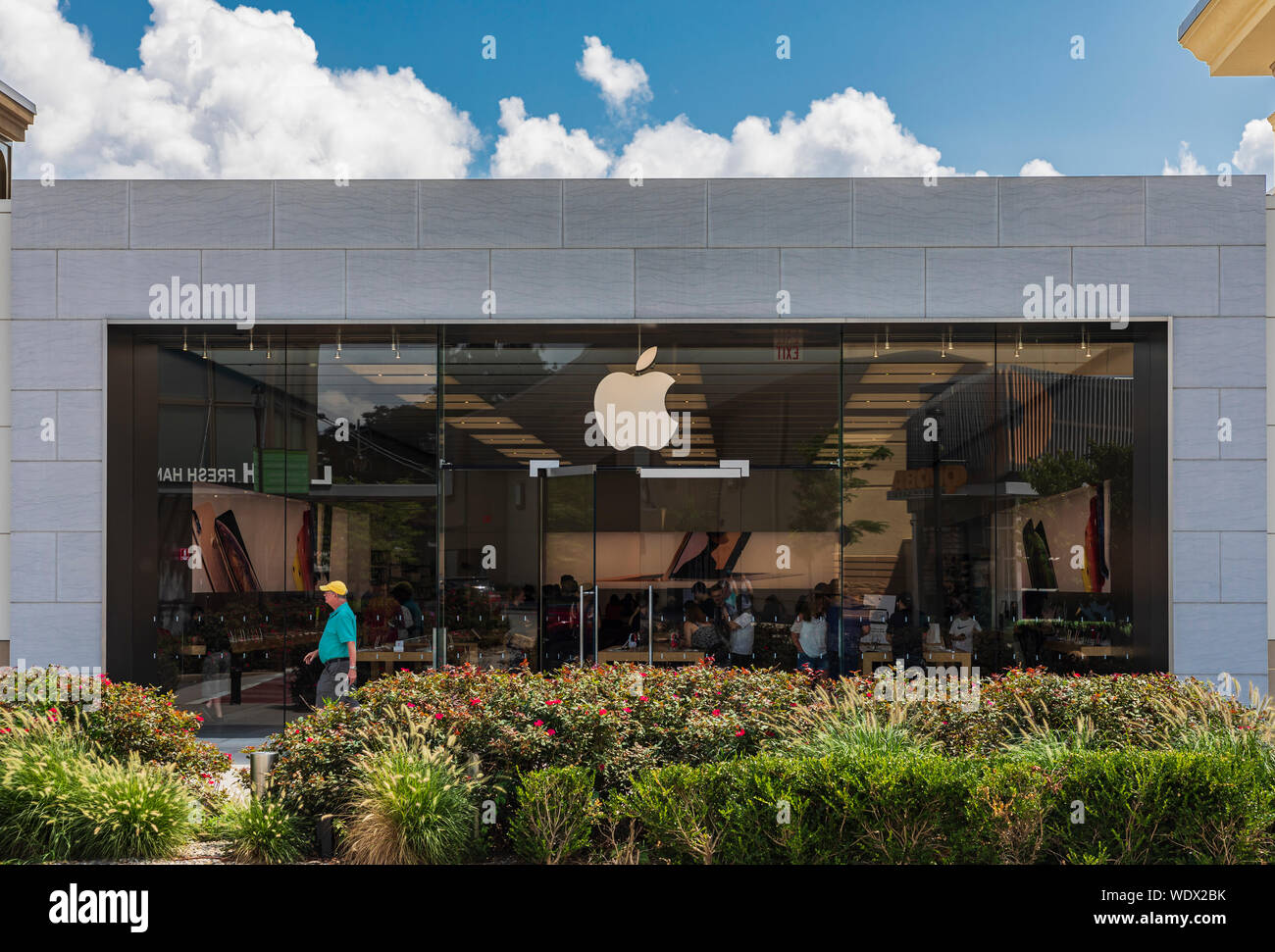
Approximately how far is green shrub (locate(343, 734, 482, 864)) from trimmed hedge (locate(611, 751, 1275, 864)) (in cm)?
124

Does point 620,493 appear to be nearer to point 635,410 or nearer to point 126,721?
point 635,410

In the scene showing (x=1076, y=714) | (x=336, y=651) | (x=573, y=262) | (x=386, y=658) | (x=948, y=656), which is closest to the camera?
(x=1076, y=714)

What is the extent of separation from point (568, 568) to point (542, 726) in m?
5.46

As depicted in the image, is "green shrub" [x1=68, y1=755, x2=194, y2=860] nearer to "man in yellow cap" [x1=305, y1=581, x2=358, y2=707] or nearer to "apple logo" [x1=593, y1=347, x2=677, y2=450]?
"man in yellow cap" [x1=305, y1=581, x2=358, y2=707]

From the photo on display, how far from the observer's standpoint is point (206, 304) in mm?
11367

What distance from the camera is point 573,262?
11273mm

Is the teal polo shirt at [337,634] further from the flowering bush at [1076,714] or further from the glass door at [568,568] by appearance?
the flowering bush at [1076,714]

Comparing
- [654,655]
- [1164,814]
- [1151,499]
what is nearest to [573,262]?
[654,655]

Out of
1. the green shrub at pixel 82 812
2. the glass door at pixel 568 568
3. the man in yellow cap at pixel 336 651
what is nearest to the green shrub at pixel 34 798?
the green shrub at pixel 82 812

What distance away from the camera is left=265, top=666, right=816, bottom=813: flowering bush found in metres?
6.50

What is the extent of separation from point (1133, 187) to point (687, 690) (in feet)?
27.0

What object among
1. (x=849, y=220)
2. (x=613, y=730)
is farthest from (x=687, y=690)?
(x=849, y=220)

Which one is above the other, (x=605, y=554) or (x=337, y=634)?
(x=605, y=554)

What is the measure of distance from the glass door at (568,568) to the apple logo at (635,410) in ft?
1.93
